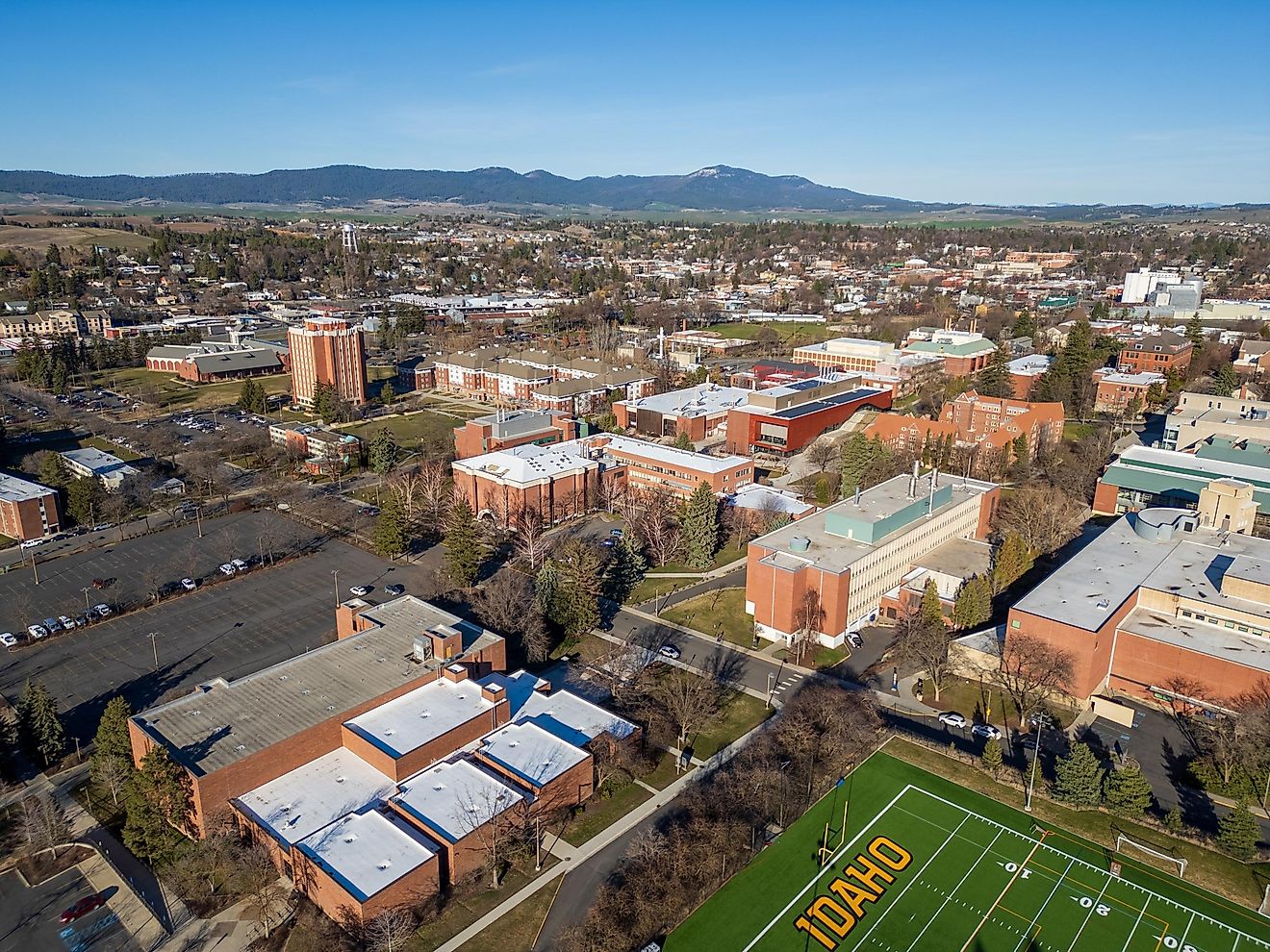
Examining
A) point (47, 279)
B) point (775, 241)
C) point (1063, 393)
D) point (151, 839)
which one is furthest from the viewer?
point (775, 241)

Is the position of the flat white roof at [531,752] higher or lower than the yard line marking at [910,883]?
higher

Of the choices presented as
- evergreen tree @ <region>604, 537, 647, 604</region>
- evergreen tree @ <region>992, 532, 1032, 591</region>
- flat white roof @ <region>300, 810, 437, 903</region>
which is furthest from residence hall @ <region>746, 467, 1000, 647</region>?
flat white roof @ <region>300, 810, 437, 903</region>

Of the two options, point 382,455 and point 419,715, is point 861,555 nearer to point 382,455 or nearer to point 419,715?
point 419,715

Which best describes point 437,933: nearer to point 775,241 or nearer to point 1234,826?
point 1234,826

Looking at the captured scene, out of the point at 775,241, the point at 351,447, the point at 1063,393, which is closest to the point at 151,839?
the point at 351,447

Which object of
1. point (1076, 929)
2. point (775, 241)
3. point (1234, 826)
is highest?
point (775, 241)

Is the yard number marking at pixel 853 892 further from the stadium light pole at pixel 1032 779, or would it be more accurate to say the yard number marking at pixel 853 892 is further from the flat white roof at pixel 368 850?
the flat white roof at pixel 368 850

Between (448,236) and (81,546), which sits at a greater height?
(448,236)

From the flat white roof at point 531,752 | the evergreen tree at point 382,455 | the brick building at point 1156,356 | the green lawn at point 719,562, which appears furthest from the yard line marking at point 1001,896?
the brick building at point 1156,356
